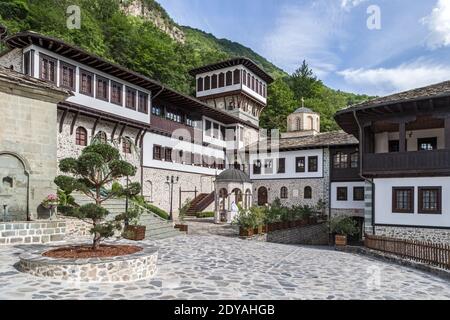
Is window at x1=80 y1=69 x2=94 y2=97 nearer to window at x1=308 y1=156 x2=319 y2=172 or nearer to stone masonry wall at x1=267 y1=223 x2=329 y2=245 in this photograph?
stone masonry wall at x1=267 y1=223 x2=329 y2=245

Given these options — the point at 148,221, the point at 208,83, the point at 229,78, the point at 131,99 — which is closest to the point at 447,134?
the point at 148,221

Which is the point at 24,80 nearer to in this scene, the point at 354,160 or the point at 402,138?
the point at 402,138

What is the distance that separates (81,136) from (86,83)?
2714 mm

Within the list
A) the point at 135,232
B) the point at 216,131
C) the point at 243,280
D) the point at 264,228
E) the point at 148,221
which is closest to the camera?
the point at 243,280

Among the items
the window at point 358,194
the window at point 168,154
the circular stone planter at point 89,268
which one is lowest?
the circular stone planter at point 89,268

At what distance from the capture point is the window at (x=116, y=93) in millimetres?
20188

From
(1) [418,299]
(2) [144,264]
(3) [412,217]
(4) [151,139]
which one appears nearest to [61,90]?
(2) [144,264]

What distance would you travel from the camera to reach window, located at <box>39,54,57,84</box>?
16.4 meters

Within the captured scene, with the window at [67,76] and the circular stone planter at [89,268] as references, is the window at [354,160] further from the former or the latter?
the circular stone planter at [89,268]

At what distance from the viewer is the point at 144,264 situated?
7543 mm

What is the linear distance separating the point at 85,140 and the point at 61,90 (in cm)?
870

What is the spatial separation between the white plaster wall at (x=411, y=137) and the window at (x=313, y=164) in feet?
27.2

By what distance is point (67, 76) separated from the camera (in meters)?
17.6

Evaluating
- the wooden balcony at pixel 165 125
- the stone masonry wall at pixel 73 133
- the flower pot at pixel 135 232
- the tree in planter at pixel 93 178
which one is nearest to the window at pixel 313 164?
the wooden balcony at pixel 165 125
